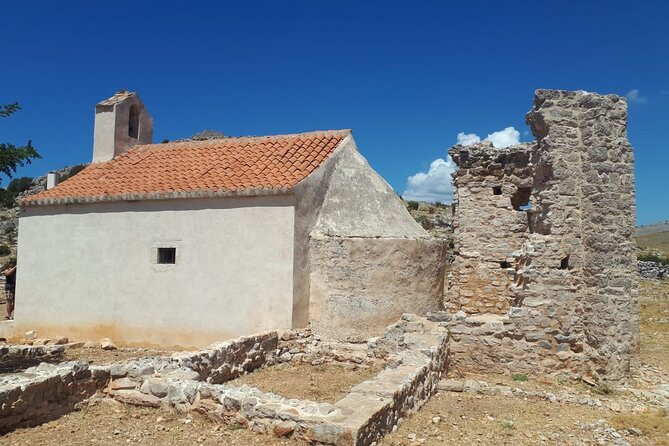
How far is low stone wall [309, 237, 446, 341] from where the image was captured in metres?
11.1

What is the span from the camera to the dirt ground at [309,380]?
8102 millimetres

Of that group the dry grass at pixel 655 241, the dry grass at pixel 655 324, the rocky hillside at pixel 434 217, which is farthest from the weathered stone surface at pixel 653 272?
the dry grass at pixel 655 241

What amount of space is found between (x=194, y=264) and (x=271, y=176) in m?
2.69

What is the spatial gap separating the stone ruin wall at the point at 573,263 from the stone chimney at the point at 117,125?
11.2 metres

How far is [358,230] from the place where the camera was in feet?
37.9

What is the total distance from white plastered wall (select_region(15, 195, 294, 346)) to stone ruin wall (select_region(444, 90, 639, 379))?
4.21 metres

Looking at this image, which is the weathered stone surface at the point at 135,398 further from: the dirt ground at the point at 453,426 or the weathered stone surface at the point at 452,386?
the weathered stone surface at the point at 452,386

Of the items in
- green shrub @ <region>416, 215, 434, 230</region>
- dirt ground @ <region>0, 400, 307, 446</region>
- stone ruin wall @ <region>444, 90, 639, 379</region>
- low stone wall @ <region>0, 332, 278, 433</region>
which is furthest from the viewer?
green shrub @ <region>416, 215, 434, 230</region>

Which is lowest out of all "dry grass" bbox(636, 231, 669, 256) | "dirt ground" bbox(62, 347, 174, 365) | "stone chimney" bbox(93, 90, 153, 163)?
"dirt ground" bbox(62, 347, 174, 365)

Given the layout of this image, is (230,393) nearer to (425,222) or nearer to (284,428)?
(284,428)

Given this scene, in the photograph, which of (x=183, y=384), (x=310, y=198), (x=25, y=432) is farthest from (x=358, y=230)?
(x=25, y=432)

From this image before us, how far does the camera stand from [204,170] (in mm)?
13055

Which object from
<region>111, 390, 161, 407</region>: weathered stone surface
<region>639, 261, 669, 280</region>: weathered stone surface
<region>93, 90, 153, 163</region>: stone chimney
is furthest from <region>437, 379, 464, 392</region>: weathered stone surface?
<region>639, 261, 669, 280</region>: weathered stone surface

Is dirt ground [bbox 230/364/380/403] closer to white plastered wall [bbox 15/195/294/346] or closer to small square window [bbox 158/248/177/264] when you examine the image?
white plastered wall [bbox 15/195/294/346]
